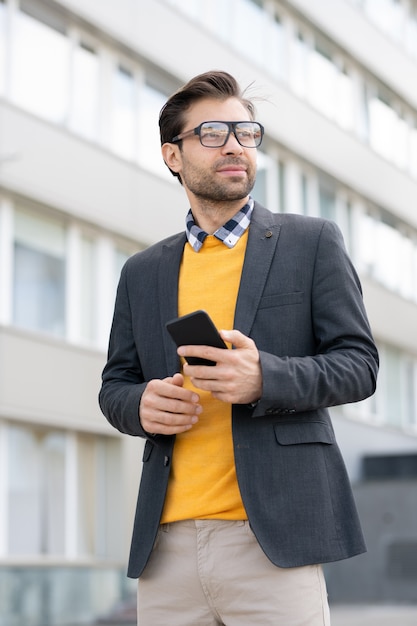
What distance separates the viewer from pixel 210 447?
271cm

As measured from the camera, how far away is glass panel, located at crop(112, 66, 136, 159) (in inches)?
671

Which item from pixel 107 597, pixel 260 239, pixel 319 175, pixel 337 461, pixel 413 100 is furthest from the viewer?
pixel 413 100

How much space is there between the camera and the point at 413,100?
2703 cm

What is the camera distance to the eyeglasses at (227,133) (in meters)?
2.89

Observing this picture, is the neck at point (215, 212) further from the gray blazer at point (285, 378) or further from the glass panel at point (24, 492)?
the glass panel at point (24, 492)

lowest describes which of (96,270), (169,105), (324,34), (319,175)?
(169,105)

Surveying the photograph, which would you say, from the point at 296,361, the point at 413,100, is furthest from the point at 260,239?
the point at 413,100

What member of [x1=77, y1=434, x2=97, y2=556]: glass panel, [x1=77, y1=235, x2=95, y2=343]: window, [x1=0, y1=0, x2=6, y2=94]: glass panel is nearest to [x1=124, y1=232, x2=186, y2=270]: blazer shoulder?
[x1=0, y1=0, x2=6, y2=94]: glass panel

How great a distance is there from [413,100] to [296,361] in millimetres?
25375

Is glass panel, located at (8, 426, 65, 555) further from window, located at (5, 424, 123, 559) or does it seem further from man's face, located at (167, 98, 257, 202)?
man's face, located at (167, 98, 257, 202)

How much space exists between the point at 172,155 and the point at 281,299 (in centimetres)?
59

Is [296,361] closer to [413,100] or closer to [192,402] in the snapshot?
[192,402]

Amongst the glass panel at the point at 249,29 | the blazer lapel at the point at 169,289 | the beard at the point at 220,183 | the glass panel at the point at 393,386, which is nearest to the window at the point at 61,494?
the glass panel at the point at 249,29

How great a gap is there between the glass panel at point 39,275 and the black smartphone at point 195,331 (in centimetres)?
1245
